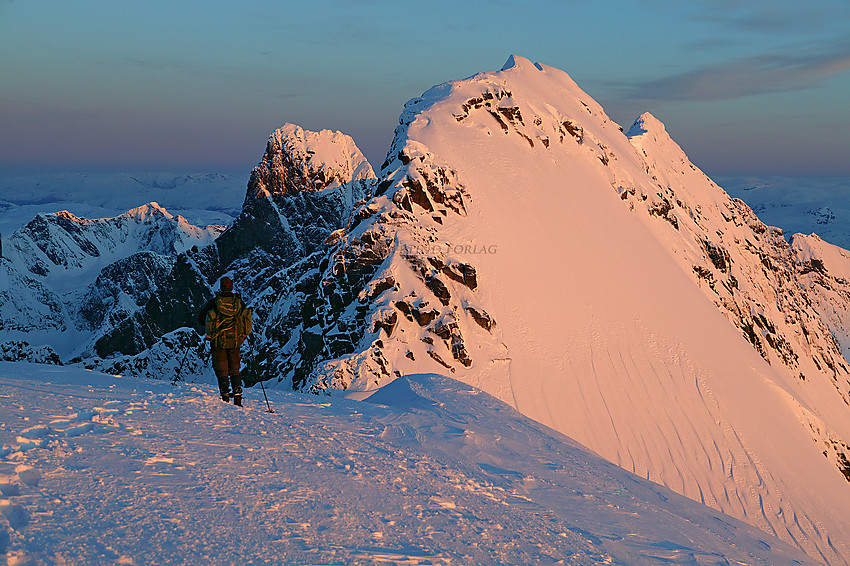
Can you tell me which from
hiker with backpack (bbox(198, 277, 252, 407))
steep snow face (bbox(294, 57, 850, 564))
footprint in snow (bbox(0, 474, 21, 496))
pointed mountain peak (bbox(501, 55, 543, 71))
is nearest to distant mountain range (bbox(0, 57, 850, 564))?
steep snow face (bbox(294, 57, 850, 564))

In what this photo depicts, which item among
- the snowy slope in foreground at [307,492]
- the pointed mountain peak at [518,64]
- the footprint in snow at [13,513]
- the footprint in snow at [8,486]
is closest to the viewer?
the footprint in snow at [13,513]

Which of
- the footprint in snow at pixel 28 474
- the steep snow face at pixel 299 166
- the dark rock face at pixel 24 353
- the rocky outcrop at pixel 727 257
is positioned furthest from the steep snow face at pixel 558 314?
the steep snow face at pixel 299 166

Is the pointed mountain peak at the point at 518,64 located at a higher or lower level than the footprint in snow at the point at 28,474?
higher

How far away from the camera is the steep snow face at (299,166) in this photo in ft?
550

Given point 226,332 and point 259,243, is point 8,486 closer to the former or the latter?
point 226,332

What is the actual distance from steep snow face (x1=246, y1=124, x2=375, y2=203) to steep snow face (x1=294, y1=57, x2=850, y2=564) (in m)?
81.7

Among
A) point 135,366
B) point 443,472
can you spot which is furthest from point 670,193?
point 443,472

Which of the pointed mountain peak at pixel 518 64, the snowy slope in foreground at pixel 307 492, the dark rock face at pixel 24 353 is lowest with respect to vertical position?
the dark rock face at pixel 24 353

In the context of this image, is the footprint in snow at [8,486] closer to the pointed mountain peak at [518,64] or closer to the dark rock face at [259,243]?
the pointed mountain peak at [518,64]

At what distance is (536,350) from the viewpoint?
61719mm

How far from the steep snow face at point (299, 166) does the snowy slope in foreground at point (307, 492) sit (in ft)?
526

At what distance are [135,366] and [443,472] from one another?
115 m

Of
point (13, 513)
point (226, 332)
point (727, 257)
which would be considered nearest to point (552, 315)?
point (226, 332)

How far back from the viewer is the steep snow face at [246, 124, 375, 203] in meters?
168
